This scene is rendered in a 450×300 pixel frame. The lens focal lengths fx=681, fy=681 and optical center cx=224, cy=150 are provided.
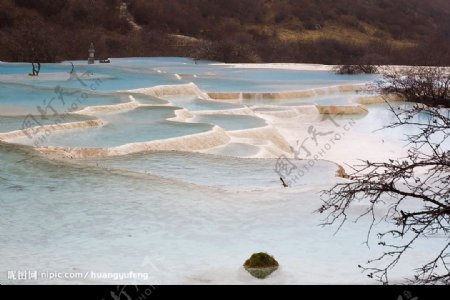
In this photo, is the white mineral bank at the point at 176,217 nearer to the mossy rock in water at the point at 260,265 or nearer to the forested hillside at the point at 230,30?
the mossy rock in water at the point at 260,265

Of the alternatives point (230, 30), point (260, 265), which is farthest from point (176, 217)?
point (230, 30)

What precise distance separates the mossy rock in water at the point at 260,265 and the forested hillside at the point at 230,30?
15389 millimetres

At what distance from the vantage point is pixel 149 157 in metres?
6.85

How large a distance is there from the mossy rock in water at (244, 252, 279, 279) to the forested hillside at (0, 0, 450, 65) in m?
15.4

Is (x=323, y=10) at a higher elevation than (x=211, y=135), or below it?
higher

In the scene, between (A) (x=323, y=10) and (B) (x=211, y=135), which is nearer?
(B) (x=211, y=135)

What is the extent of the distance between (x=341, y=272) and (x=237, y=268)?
0.59m

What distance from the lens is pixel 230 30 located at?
108 ft

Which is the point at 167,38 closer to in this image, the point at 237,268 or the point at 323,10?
the point at 323,10

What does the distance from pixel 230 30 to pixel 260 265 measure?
98.4 feet

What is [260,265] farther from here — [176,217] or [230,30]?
[230,30]

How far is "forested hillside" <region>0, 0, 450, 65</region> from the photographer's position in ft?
81.6
